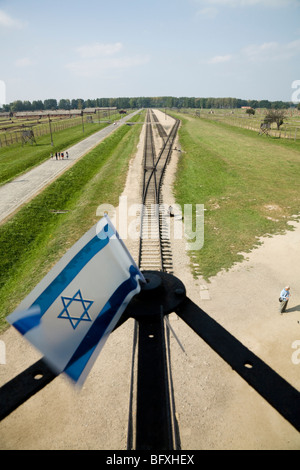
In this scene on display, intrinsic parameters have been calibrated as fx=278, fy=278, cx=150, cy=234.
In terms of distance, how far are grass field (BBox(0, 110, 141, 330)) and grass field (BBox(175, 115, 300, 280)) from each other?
751 centimetres

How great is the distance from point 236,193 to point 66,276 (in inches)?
966

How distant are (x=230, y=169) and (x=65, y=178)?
18904 mm

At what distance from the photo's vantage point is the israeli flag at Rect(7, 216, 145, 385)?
2314 mm

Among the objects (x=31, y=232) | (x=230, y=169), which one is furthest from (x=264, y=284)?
(x=230, y=169)

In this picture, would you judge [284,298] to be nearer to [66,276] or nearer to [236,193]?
[66,276]

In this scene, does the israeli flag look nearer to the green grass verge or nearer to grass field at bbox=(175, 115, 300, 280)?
grass field at bbox=(175, 115, 300, 280)

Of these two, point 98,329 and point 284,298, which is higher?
point 98,329

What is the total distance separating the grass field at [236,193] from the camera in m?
16.7

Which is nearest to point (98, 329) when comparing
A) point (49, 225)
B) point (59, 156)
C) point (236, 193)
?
point (49, 225)

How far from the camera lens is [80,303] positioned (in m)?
2.41

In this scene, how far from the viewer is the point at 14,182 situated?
101 feet

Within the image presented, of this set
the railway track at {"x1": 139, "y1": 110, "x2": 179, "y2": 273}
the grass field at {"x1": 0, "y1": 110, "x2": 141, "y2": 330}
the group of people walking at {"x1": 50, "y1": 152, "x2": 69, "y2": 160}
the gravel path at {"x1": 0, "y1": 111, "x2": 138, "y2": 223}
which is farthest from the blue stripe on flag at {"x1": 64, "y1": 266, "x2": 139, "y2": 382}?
the group of people walking at {"x1": 50, "y1": 152, "x2": 69, "y2": 160}

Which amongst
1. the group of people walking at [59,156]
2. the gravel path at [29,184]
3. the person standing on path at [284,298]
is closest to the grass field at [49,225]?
the gravel path at [29,184]
